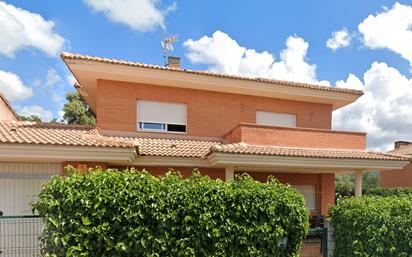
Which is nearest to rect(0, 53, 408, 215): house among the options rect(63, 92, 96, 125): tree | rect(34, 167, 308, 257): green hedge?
rect(34, 167, 308, 257): green hedge

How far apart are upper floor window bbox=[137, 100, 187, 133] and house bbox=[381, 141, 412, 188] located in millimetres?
26147

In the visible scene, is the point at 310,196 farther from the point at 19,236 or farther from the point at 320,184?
the point at 19,236

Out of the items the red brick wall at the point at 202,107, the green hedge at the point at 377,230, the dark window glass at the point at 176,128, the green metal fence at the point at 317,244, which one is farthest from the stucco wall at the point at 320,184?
the green hedge at the point at 377,230

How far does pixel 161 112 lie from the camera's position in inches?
463

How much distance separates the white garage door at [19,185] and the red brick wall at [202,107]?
9.49 ft

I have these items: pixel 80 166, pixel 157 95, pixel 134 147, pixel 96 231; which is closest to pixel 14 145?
pixel 80 166

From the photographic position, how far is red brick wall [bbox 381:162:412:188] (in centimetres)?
2995

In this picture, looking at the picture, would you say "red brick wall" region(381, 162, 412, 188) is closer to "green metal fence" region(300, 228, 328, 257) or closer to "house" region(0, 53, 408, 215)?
"house" region(0, 53, 408, 215)

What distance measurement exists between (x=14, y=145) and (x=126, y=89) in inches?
185

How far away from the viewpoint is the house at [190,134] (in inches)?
334

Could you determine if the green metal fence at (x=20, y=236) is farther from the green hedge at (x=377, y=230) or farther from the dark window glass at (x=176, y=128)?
the dark window glass at (x=176, y=128)

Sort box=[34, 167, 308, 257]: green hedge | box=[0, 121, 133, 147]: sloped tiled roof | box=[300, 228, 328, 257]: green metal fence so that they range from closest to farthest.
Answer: box=[34, 167, 308, 257]: green hedge, box=[300, 228, 328, 257]: green metal fence, box=[0, 121, 133, 147]: sloped tiled roof

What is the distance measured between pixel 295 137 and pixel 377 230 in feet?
19.4

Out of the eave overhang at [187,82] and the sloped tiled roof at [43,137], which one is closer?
the sloped tiled roof at [43,137]
